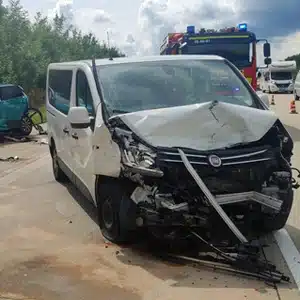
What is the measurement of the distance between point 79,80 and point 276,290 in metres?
3.64

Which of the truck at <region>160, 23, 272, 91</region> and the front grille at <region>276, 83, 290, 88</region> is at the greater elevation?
the truck at <region>160, 23, 272, 91</region>

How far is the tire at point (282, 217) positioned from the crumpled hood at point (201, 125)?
2.27 ft

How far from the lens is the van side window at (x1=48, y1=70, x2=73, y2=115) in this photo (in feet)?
24.5

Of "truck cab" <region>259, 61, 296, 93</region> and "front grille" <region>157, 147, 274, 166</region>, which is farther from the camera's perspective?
"truck cab" <region>259, 61, 296, 93</region>

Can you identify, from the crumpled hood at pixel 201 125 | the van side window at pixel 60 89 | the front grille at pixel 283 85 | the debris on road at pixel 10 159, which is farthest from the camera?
the front grille at pixel 283 85

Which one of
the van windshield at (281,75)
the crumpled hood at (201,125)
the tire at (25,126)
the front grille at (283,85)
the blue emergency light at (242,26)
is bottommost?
the front grille at (283,85)

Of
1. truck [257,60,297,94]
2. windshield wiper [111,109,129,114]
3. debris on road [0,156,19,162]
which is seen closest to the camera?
windshield wiper [111,109,129,114]

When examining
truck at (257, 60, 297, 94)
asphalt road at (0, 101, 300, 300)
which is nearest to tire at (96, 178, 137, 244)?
asphalt road at (0, 101, 300, 300)

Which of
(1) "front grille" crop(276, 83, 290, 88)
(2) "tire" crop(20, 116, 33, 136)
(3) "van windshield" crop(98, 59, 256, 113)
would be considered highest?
(3) "van windshield" crop(98, 59, 256, 113)

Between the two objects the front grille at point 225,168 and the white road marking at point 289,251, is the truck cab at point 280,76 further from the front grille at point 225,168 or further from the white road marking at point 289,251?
the front grille at point 225,168

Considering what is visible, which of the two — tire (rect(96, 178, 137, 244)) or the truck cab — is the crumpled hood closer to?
tire (rect(96, 178, 137, 244))

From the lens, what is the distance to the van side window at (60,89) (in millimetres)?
7471

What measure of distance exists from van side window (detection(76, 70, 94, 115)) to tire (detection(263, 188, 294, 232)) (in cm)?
222

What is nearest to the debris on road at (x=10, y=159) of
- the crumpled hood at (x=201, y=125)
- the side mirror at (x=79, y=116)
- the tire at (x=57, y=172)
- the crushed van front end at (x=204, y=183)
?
the tire at (x=57, y=172)
